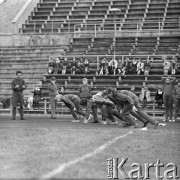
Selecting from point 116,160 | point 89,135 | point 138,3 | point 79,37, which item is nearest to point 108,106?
point 89,135

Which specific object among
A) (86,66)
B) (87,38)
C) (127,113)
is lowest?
(127,113)

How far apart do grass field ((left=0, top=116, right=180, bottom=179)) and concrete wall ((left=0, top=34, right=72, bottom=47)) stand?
26667mm

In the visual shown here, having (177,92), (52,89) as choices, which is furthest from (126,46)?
(177,92)

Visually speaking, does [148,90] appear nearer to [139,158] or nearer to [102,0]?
[102,0]

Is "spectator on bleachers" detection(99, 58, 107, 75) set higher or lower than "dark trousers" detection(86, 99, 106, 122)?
higher

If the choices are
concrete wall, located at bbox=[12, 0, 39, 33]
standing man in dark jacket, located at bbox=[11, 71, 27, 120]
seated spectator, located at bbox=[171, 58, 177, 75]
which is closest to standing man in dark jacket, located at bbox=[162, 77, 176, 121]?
standing man in dark jacket, located at bbox=[11, 71, 27, 120]

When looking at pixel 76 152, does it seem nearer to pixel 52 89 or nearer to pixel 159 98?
pixel 52 89

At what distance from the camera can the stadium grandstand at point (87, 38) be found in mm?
38812

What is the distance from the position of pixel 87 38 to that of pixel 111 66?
6810 millimetres

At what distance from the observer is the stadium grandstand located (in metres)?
38.8

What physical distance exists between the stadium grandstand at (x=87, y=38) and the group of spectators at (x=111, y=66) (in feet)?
1.15

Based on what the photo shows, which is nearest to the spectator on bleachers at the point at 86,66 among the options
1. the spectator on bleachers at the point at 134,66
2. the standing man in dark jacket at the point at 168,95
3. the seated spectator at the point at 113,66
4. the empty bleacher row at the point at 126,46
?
the seated spectator at the point at 113,66

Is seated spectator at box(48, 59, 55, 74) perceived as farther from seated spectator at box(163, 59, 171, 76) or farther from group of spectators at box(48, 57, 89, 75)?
seated spectator at box(163, 59, 171, 76)

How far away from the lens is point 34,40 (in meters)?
46.3
